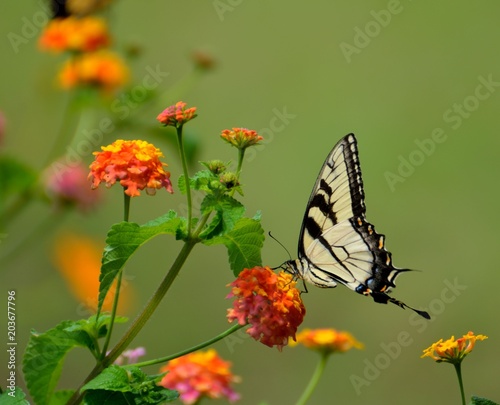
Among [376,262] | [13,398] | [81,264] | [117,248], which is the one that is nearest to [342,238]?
[376,262]

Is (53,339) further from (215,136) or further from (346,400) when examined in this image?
(215,136)

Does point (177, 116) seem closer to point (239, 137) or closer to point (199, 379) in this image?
point (239, 137)

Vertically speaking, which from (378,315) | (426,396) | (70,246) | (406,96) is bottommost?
(426,396)

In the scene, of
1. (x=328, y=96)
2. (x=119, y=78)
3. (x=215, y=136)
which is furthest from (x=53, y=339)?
(x=328, y=96)

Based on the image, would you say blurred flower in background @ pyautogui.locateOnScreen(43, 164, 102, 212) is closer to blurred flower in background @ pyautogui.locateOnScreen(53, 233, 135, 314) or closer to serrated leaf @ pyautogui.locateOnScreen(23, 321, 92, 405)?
serrated leaf @ pyautogui.locateOnScreen(23, 321, 92, 405)

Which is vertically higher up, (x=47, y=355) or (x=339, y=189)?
(x=339, y=189)

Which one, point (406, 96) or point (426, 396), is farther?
point (406, 96)
